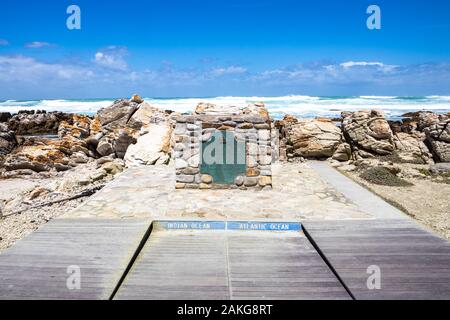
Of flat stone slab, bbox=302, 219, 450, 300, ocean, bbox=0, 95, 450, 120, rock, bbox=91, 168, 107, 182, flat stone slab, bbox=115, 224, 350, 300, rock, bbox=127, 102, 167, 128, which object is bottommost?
flat stone slab, bbox=115, 224, 350, 300

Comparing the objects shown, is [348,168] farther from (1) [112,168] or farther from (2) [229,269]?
(2) [229,269]

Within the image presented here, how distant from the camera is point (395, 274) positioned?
427cm

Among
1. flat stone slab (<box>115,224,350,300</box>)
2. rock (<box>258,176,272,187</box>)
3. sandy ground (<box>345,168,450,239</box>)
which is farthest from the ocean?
flat stone slab (<box>115,224,350,300</box>)

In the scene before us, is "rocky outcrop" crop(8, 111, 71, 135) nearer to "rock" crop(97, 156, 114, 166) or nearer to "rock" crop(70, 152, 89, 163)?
"rock" crop(70, 152, 89, 163)

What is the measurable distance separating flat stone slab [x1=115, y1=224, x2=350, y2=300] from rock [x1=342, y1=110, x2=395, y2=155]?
8.52 m

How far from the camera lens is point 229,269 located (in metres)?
4.59

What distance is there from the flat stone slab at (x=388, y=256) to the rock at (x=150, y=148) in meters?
7.42

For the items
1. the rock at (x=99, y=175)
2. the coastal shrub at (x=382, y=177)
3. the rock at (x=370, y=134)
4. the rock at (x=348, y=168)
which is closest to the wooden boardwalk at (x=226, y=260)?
the coastal shrub at (x=382, y=177)

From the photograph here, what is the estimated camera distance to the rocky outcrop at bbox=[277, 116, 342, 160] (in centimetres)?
1281

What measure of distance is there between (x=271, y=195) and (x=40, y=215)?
5449 millimetres

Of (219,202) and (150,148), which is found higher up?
(150,148)

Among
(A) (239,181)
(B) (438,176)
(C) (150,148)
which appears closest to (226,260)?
(A) (239,181)

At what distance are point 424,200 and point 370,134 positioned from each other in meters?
4.54
